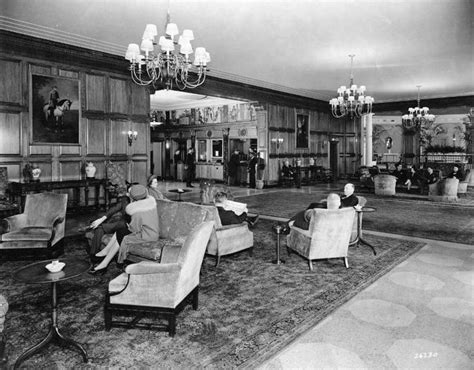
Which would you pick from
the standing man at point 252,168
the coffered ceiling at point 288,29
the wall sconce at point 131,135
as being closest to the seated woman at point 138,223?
the coffered ceiling at point 288,29

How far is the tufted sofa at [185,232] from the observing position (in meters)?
4.31

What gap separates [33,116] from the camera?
816 cm

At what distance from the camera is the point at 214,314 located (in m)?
3.58

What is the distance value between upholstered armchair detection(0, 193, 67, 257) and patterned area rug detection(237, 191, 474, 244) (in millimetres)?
4881

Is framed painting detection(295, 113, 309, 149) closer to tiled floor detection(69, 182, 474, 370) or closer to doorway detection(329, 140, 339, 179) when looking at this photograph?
doorway detection(329, 140, 339, 179)

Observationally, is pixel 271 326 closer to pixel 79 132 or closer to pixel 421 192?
pixel 79 132

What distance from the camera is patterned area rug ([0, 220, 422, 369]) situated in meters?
2.83

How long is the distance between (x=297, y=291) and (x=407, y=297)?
3.70 feet

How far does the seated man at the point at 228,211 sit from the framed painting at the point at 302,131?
11558 millimetres

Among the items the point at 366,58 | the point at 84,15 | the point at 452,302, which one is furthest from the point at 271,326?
the point at 366,58

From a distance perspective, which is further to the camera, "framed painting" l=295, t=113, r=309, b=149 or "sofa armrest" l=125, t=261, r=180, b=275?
"framed painting" l=295, t=113, r=309, b=149

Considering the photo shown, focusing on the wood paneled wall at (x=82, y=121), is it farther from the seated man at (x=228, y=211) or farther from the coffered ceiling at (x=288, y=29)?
the seated man at (x=228, y=211)

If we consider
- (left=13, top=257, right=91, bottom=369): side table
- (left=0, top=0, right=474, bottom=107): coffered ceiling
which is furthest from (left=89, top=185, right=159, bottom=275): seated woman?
(left=0, top=0, right=474, bottom=107): coffered ceiling

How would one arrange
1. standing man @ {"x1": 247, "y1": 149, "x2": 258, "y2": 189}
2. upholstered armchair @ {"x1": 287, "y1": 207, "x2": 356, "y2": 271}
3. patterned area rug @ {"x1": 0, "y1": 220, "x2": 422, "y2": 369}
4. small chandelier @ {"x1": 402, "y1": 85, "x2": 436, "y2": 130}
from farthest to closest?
standing man @ {"x1": 247, "y1": 149, "x2": 258, "y2": 189}
small chandelier @ {"x1": 402, "y1": 85, "x2": 436, "y2": 130}
upholstered armchair @ {"x1": 287, "y1": 207, "x2": 356, "y2": 271}
patterned area rug @ {"x1": 0, "y1": 220, "x2": 422, "y2": 369}
